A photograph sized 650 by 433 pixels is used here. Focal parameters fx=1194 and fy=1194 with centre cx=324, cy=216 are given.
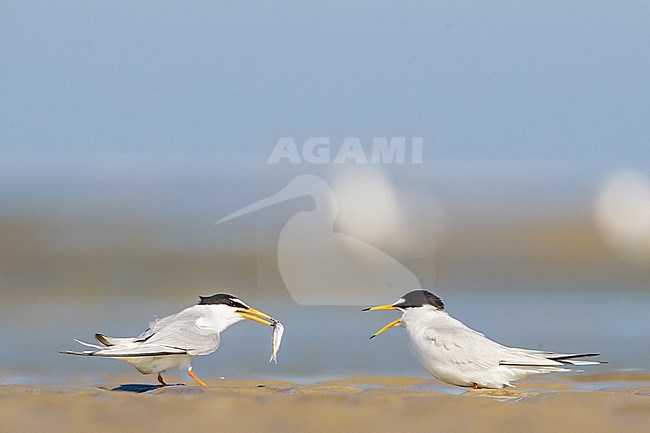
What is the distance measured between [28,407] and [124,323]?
20.2ft

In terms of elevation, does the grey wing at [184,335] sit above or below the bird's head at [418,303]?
below

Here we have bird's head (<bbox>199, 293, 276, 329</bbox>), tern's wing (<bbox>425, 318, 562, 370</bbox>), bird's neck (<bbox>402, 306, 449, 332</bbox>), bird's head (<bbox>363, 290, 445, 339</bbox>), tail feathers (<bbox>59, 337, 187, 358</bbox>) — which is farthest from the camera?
bird's head (<bbox>199, 293, 276, 329</bbox>)

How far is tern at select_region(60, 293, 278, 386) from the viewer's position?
605 centimetres

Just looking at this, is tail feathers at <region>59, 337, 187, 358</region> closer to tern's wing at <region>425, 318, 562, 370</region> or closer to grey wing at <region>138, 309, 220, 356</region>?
grey wing at <region>138, 309, 220, 356</region>

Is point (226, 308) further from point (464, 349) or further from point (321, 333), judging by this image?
point (321, 333)

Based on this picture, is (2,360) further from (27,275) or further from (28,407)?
(27,275)

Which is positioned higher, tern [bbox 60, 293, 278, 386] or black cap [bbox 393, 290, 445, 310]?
black cap [bbox 393, 290, 445, 310]

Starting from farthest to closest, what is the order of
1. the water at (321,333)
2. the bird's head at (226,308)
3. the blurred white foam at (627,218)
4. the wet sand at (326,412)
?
the blurred white foam at (627,218), the water at (321,333), the bird's head at (226,308), the wet sand at (326,412)

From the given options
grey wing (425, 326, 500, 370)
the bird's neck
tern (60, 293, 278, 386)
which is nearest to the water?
tern (60, 293, 278, 386)

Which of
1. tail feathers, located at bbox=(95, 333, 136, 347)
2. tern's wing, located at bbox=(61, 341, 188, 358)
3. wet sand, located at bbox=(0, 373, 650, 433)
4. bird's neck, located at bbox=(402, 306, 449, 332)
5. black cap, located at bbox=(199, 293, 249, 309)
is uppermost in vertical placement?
black cap, located at bbox=(199, 293, 249, 309)

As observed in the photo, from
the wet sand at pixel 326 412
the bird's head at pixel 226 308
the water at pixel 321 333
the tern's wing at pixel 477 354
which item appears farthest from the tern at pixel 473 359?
the water at pixel 321 333

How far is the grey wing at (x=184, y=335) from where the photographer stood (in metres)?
6.21

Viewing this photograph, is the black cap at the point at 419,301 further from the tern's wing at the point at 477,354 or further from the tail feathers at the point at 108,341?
the tail feathers at the point at 108,341

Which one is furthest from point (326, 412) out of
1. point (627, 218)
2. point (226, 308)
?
point (627, 218)
